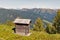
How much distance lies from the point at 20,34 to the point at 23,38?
15.9ft

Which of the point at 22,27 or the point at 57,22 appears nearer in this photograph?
the point at 22,27

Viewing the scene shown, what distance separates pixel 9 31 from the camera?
156 feet

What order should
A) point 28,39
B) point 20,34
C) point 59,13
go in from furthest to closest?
point 59,13
point 20,34
point 28,39

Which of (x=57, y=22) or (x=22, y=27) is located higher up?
(x=22, y=27)

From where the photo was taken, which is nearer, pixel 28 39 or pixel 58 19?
pixel 28 39

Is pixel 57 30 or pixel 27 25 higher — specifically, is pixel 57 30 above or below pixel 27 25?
below

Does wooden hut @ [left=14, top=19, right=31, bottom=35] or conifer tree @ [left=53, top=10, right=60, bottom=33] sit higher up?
wooden hut @ [left=14, top=19, right=31, bottom=35]

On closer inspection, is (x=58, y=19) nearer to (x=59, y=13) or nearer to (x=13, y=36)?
(x=59, y=13)

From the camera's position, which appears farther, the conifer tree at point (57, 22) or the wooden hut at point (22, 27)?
the conifer tree at point (57, 22)

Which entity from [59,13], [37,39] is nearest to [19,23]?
[37,39]

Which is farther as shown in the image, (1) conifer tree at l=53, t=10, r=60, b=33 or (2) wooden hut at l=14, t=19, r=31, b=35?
(1) conifer tree at l=53, t=10, r=60, b=33

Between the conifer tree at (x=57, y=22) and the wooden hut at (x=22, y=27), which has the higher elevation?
the wooden hut at (x=22, y=27)

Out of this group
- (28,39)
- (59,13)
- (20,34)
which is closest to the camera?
(28,39)

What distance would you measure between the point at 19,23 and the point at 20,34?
3000 mm
